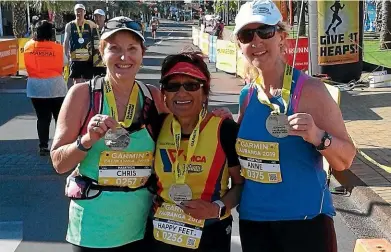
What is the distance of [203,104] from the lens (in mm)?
2822

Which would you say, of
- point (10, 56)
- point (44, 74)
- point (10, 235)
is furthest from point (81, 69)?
point (10, 56)

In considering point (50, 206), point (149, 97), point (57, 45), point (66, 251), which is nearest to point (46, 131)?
point (57, 45)

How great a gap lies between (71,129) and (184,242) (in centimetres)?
74

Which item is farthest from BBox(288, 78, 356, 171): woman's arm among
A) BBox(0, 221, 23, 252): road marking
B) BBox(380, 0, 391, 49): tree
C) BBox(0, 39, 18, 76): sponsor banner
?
BBox(380, 0, 391, 49): tree

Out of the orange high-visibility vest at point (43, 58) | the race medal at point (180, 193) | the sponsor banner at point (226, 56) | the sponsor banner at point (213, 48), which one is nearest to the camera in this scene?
the race medal at point (180, 193)

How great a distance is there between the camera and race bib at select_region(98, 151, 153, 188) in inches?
105

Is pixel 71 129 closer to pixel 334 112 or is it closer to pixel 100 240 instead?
pixel 100 240

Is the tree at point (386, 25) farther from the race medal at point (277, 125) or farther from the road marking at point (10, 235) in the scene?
the race medal at point (277, 125)

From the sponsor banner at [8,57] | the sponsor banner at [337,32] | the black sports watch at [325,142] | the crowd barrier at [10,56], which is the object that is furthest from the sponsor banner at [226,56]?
the black sports watch at [325,142]

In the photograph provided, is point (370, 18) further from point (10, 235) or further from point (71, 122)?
point (71, 122)

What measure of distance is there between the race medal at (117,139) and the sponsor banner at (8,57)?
603 inches

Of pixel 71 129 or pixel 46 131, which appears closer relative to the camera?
pixel 71 129

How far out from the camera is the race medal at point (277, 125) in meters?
2.42

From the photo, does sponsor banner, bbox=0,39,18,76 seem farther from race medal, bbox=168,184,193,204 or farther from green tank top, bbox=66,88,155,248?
race medal, bbox=168,184,193,204
